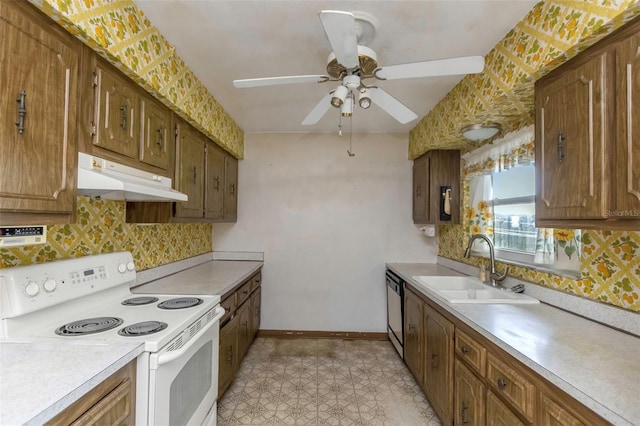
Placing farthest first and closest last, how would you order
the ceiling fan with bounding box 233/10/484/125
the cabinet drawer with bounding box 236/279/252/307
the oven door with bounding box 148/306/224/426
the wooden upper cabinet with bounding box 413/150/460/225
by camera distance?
the wooden upper cabinet with bounding box 413/150/460/225
the cabinet drawer with bounding box 236/279/252/307
the oven door with bounding box 148/306/224/426
the ceiling fan with bounding box 233/10/484/125

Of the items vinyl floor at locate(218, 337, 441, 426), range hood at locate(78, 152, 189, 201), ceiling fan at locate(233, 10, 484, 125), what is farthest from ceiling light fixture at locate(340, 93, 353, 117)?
vinyl floor at locate(218, 337, 441, 426)

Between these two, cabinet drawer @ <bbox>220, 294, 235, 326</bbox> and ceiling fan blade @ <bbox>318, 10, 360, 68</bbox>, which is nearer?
ceiling fan blade @ <bbox>318, 10, 360, 68</bbox>

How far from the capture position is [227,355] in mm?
2262

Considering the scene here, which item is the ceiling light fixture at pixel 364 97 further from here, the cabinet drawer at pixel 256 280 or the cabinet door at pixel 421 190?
the cabinet drawer at pixel 256 280

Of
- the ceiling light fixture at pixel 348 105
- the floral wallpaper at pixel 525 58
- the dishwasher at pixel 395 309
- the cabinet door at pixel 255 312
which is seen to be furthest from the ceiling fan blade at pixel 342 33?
the cabinet door at pixel 255 312

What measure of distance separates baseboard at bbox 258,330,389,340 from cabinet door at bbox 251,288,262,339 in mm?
194

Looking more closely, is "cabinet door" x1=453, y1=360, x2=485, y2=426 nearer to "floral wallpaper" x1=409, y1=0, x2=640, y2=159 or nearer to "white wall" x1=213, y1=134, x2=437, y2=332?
"floral wallpaper" x1=409, y1=0, x2=640, y2=159

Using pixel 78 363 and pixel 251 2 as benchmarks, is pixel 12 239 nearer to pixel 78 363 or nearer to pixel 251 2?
pixel 78 363

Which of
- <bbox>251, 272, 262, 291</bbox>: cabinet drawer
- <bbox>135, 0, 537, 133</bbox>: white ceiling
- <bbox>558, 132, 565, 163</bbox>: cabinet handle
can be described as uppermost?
<bbox>135, 0, 537, 133</bbox>: white ceiling

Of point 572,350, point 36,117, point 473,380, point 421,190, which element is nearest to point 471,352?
point 473,380

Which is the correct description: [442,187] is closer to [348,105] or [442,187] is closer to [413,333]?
[413,333]

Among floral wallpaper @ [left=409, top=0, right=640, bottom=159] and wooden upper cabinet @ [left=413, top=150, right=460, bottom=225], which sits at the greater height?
floral wallpaper @ [left=409, top=0, right=640, bottom=159]

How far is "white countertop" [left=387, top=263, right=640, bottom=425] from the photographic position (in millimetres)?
895

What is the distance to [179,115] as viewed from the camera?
2156 mm
